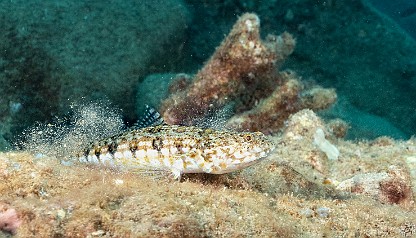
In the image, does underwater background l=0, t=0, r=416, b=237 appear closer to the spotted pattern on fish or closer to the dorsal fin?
the spotted pattern on fish

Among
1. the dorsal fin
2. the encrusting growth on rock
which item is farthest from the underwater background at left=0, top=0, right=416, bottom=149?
the dorsal fin

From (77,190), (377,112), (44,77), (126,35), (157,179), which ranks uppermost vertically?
(126,35)

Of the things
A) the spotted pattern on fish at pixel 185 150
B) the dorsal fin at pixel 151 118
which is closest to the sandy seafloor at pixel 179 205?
the spotted pattern on fish at pixel 185 150

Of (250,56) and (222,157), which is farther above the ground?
(250,56)

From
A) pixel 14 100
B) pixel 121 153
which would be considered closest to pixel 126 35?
pixel 14 100

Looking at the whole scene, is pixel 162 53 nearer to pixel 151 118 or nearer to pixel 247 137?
pixel 151 118

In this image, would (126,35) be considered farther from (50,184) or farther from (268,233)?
(268,233)
